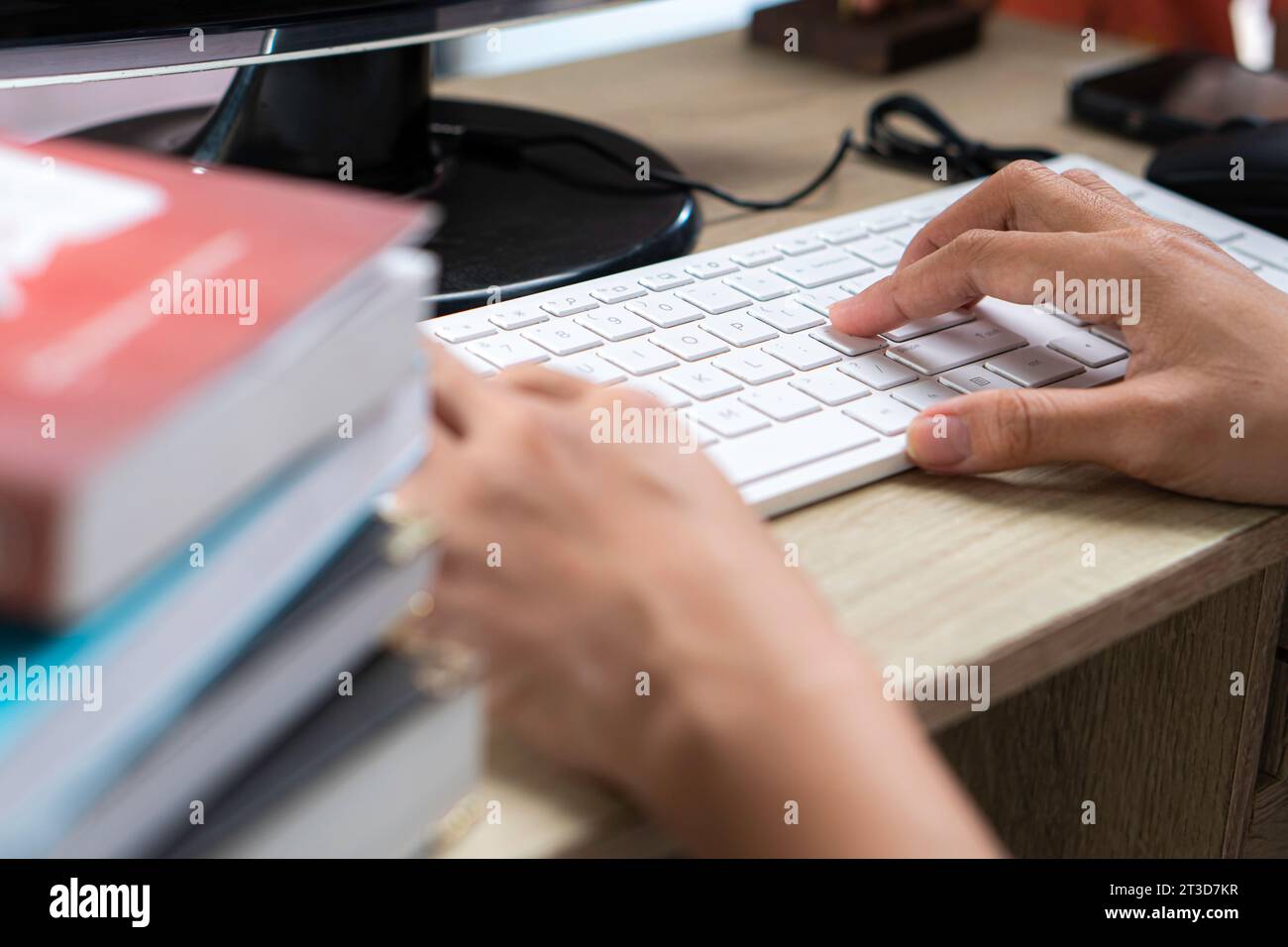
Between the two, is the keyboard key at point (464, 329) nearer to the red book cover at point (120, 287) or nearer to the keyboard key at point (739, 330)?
the keyboard key at point (739, 330)

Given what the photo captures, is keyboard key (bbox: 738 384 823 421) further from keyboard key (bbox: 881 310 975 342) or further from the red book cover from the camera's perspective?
the red book cover

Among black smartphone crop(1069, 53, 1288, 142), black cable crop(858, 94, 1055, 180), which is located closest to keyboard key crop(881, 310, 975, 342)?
black cable crop(858, 94, 1055, 180)

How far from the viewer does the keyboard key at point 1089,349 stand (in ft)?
1.94

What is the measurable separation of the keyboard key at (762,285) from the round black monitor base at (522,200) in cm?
7

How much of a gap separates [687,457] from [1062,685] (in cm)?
47

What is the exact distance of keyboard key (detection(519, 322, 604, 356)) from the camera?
0.56 meters

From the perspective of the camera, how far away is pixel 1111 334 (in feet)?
2.01

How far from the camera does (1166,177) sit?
0.80 m


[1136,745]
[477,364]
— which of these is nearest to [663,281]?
[477,364]

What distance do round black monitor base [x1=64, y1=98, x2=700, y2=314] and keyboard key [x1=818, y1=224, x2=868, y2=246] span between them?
0.08 m

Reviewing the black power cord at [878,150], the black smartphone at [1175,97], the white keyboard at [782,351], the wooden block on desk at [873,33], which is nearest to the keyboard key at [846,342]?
the white keyboard at [782,351]
